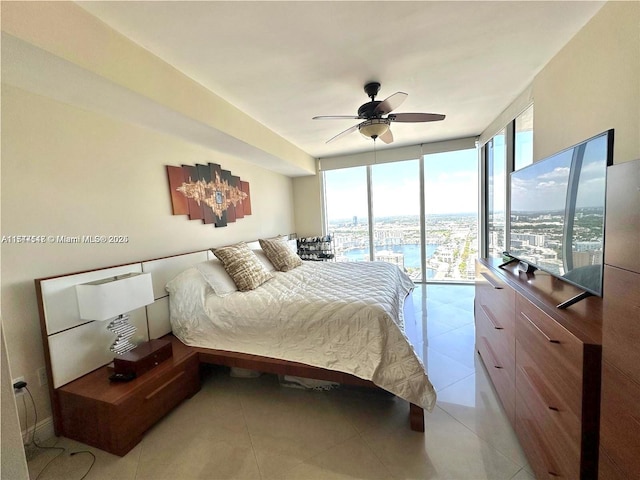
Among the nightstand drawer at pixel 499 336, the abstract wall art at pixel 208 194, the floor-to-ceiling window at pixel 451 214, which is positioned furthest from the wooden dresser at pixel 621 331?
the floor-to-ceiling window at pixel 451 214

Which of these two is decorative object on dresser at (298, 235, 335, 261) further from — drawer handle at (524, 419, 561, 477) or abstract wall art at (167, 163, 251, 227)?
drawer handle at (524, 419, 561, 477)

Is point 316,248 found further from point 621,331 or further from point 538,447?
point 621,331

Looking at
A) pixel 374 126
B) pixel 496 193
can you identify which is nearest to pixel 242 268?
pixel 374 126

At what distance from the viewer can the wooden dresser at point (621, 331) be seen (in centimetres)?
69

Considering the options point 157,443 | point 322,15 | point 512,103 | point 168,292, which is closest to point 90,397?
point 157,443

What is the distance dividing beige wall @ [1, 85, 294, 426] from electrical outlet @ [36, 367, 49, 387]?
2 centimetres

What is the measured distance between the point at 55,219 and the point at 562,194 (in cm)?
303

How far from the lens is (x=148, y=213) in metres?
2.28

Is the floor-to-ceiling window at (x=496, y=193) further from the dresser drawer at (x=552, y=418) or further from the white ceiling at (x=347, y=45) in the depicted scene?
the dresser drawer at (x=552, y=418)

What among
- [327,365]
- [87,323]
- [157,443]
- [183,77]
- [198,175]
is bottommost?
[157,443]

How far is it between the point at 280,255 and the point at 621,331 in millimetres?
2828

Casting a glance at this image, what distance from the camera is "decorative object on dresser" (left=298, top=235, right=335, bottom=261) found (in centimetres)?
473

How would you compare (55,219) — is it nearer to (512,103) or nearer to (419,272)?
(512,103)

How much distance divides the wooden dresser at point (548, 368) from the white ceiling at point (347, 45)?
161cm
